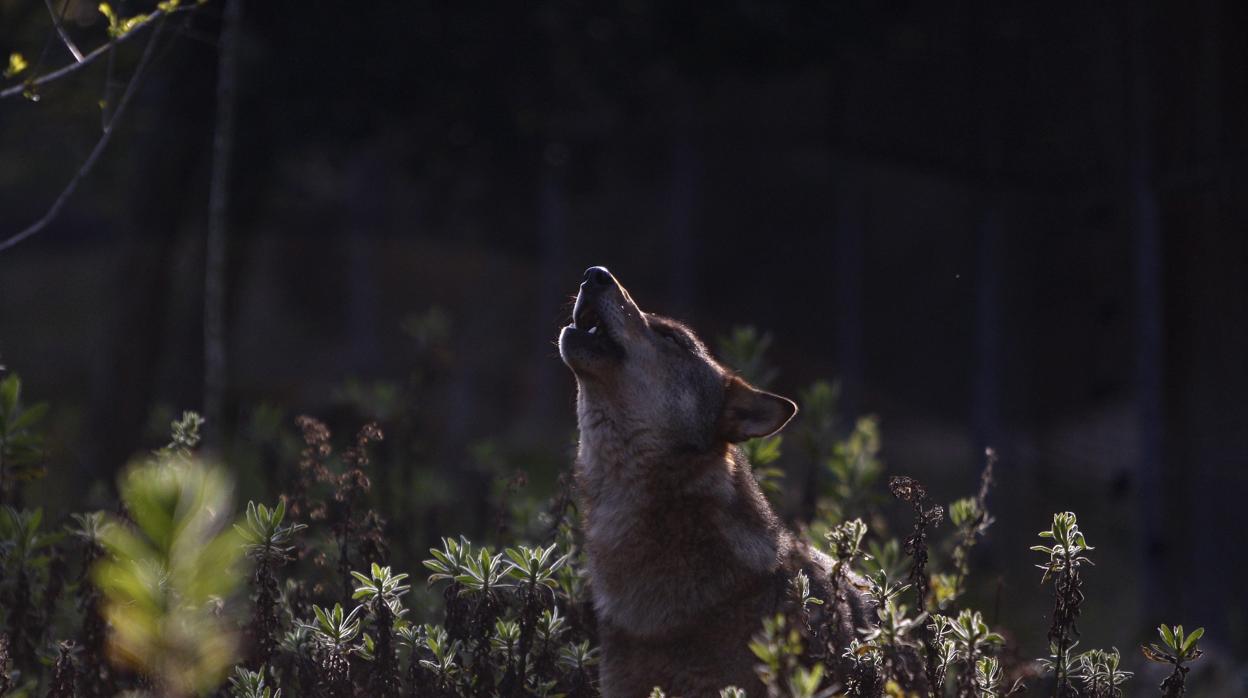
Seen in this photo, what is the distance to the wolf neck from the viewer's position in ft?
14.5

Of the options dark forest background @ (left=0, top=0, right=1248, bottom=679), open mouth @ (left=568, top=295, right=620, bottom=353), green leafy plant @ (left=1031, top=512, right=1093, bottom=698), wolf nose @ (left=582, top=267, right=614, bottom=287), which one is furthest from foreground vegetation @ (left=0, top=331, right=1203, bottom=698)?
dark forest background @ (left=0, top=0, right=1248, bottom=679)

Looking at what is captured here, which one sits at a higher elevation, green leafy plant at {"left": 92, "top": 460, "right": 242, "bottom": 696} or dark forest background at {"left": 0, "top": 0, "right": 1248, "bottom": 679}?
green leafy plant at {"left": 92, "top": 460, "right": 242, "bottom": 696}

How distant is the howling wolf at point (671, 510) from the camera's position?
4309 mm

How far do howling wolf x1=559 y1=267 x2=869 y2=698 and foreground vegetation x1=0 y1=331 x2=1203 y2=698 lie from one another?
7.6 inches

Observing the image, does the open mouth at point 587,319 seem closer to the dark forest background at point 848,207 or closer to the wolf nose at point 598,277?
the wolf nose at point 598,277

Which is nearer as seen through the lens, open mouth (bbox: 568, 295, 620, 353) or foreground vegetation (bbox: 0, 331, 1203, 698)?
foreground vegetation (bbox: 0, 331, 1203, 698)

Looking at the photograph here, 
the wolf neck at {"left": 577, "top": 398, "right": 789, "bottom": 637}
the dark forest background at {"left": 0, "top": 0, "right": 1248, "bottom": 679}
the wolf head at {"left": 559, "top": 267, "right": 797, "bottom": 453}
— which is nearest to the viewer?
the wolf neck at {"left": 577, "top": 398, "right": 789, "bottom": 637}

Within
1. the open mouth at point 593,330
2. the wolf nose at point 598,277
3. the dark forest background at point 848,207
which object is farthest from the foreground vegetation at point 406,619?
the dark forest background at point 848,207

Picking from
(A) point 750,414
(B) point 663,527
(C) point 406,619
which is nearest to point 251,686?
(C) point 406,619

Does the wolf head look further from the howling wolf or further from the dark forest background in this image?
the dark forest background

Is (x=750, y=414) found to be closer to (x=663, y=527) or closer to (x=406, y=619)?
(x=663, y=527)

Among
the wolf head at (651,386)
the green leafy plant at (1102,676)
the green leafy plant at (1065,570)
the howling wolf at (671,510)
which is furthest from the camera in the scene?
the wolf head at (651,386)

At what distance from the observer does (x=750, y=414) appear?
4949mm

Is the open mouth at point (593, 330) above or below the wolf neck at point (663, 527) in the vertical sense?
above
